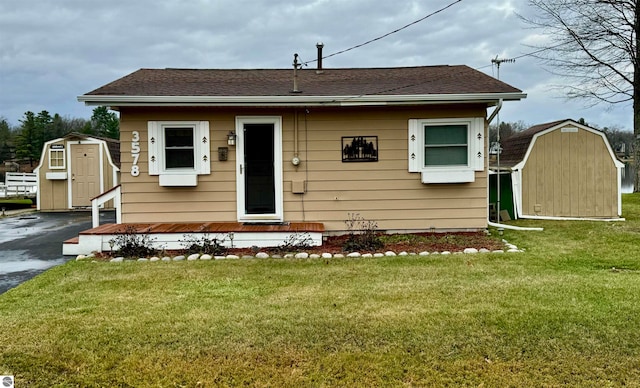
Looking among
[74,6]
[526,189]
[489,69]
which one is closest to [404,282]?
[526,189]

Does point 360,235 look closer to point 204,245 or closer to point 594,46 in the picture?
point 204,245

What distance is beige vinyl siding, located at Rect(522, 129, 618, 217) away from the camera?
8422 mm

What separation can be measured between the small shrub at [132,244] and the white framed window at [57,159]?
833cm

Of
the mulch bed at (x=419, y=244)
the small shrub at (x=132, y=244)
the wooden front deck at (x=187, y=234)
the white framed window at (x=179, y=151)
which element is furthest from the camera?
the white framed window at (x=179, y=151)

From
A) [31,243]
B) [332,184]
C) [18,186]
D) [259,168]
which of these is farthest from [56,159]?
[332,184]

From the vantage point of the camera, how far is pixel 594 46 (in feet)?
44.5

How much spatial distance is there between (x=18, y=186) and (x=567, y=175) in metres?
18.1

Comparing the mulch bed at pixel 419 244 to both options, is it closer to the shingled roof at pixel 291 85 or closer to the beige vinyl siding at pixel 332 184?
the beige vinyl siding at pixel 332 184

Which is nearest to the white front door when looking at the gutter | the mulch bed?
the gutter

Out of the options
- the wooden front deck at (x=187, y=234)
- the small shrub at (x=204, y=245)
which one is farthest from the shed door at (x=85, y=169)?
the small shrub at (x=204, y=245)

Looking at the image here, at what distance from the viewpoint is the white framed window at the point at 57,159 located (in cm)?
1275

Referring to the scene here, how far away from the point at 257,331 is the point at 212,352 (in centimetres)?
38

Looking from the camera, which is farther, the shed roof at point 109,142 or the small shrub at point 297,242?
the shed roof at point 109,142

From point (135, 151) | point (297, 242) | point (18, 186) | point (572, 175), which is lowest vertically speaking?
point (297, 242)
